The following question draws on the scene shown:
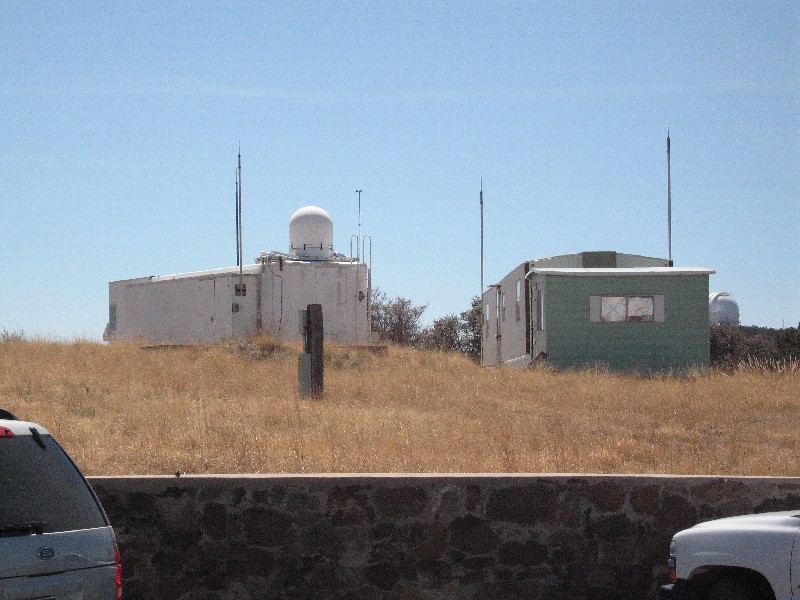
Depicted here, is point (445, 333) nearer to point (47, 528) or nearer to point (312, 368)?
point (312, 368)

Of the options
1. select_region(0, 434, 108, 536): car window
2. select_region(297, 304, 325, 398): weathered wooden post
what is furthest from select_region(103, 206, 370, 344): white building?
select_region(0, 434, 108, 536): car window

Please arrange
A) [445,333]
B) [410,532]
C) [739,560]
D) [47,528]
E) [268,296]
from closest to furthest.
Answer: [47,528]
[739,560]
[410,532]
[268,296]
[445,333]

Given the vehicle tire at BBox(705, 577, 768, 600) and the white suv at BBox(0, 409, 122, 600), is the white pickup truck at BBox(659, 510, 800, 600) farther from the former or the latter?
the white suv at BBox(0, 409, 122, 600)

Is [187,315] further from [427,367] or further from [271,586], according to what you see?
[271,586]

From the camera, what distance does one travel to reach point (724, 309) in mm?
53531

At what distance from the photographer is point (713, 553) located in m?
6.20

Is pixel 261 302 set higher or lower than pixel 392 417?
higher

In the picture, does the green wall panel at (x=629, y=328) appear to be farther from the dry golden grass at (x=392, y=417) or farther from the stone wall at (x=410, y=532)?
the stone wall at (x=410, y=532)

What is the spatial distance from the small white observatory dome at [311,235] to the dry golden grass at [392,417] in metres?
11.9

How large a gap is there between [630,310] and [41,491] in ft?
78.3

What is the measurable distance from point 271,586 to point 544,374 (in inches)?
589

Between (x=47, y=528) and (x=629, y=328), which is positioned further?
(x=629, y=328)

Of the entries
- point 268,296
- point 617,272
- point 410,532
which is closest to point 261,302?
point 268,296

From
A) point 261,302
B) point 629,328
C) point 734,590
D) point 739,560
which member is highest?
point 261,302
